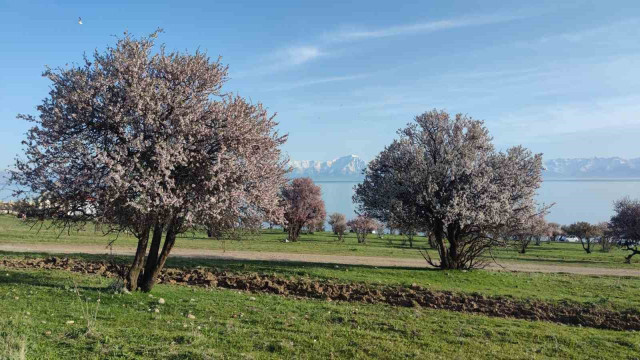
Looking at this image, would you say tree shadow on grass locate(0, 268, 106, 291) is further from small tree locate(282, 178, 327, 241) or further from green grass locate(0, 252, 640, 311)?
small tree locate(282, 178, 327, 241)

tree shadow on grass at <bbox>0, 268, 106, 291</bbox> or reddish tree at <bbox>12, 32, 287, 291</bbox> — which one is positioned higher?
reddish tree at <bbox>12, 32, 287, 291</bbox>

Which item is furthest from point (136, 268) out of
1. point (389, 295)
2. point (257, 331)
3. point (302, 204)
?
point (302, 204)

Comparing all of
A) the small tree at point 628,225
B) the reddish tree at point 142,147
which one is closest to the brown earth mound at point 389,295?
the reddish tree at point 142,147

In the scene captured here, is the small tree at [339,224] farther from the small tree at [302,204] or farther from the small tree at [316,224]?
the small tree at [302,204]

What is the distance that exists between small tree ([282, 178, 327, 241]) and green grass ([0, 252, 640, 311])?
1121 inches

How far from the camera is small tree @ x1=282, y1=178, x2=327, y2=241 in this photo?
54.9 m

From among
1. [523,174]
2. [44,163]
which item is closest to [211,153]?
[44,163]

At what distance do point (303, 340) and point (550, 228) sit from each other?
78302mm

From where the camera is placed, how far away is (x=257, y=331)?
10.0m

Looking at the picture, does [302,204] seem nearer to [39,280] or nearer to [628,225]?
[628,225]

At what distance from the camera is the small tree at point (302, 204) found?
5491 centimetres

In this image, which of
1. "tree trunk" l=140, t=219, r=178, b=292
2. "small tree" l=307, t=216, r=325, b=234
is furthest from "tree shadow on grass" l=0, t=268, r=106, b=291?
"small tree" l=307, t=216, r=325, b=234

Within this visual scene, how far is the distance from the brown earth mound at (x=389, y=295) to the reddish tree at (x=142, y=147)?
388 cm

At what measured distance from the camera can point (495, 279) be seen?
933 inches
